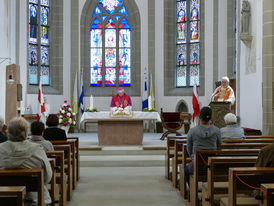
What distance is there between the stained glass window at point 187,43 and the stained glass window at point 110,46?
6.60 feet

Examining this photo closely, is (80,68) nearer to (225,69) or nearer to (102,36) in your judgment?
(102,36)

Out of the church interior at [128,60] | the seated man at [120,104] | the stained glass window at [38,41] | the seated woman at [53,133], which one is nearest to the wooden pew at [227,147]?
the seated woman at [53,133]

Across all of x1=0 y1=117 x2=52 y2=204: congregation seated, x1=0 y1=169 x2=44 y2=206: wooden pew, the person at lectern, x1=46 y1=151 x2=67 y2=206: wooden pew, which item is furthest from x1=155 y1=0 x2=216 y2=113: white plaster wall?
x1=0 y1=169 x2=44 y2=206: wooden pew

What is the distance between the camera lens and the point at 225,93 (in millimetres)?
10133

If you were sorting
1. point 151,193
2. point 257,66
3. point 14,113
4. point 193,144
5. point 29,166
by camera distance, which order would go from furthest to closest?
point 14,113
point 257,66
point 151,193
point 193,144
point 29,166

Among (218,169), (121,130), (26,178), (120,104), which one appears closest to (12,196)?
(26,178)

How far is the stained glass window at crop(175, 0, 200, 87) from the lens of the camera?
649 inches

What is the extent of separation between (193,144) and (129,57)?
12129 millimetres

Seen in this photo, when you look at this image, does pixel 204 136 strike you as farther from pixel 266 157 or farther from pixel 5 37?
pixel 5 37

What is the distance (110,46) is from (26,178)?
14.1 m

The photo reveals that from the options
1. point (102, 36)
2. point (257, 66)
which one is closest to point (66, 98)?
point (102, 36)

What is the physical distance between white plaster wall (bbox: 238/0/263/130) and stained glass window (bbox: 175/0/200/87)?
14.1 ft

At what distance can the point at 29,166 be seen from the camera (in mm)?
3848

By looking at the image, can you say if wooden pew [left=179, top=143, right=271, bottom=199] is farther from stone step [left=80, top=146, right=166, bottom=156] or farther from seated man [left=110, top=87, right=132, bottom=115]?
seated man [left=110, top=87, right=132, bottom=115]
